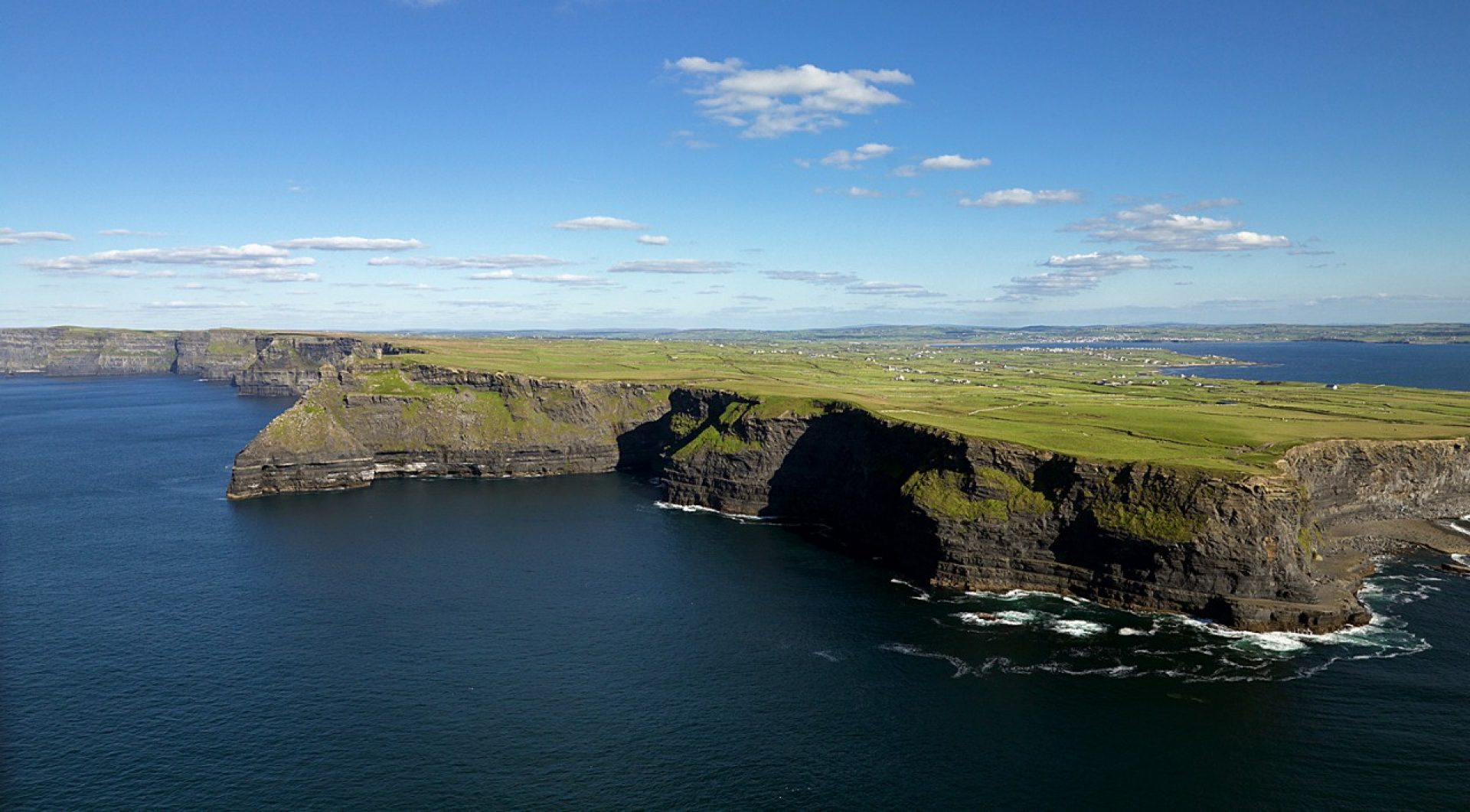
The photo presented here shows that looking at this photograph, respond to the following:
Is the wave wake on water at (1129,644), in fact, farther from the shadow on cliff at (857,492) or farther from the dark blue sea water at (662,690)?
the shadow on cliff at (857,492)

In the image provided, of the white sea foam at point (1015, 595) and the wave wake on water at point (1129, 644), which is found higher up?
the white sea foam at point (1015, 595)

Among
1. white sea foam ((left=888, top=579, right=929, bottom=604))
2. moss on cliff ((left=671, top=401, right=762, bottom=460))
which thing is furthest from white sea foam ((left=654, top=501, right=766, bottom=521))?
white sea foam ((left=888, top=579, right=929, bottom=604))

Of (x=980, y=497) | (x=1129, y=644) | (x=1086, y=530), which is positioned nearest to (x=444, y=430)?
(x=980, y=497)

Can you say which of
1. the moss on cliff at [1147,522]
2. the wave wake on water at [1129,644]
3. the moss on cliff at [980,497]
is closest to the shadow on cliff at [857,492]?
the moss on cliff at [980,497]

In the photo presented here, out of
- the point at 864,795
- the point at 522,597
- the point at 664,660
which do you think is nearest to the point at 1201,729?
the point at 864,795

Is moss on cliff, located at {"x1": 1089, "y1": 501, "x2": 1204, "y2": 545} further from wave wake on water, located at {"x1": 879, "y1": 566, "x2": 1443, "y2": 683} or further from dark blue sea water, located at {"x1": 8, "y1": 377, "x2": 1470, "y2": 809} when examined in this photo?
dark blue sea water, located at {"x1": 8, "y1": 377, "x2": 1470, "y2": 809}

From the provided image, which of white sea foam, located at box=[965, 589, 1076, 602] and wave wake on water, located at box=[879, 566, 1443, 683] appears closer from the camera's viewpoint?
wave wake on water, located at box=[879, 566, 1443, 683]

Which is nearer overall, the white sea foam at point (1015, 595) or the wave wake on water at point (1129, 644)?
the wave wake on water at point (1129, 644)

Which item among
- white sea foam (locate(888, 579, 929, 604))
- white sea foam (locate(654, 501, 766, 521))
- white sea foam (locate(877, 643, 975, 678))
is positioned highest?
white sea foam (locate(654, 501, 766, 521))
